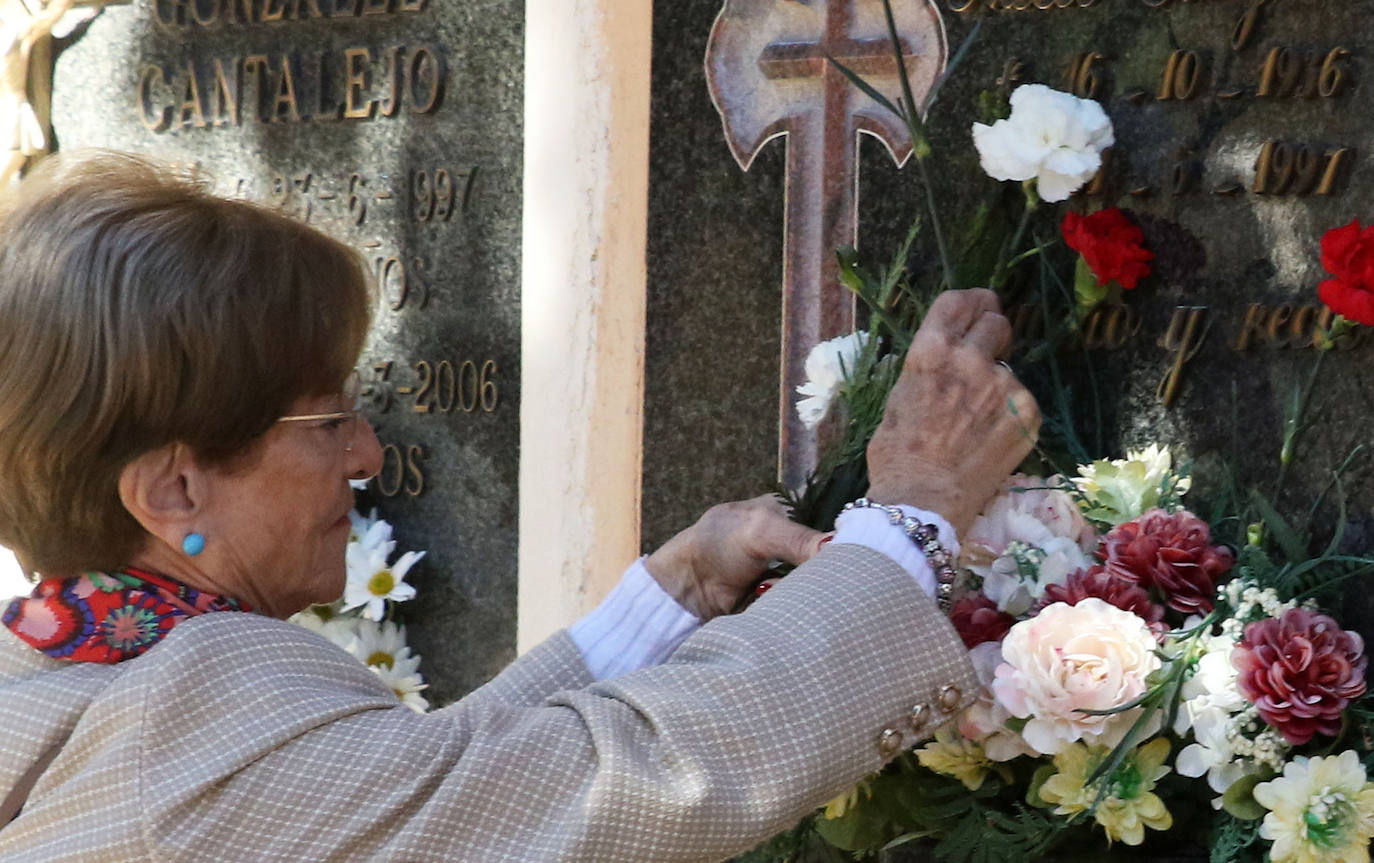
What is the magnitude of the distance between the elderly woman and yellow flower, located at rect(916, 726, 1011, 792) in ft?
1.08

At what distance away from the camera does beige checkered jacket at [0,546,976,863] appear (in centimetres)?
155

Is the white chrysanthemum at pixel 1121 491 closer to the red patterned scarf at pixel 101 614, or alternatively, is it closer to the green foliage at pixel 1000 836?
the green foliage at pixel 1000 836

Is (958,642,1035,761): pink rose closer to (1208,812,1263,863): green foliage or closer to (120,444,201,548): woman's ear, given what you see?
(1208,812,1263,863): green foliage

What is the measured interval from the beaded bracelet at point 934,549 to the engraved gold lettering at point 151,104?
2.00 m

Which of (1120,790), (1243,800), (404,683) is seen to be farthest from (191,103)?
(1243,800)

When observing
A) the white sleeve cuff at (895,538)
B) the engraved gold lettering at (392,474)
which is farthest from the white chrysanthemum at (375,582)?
the white sleeve cuff at (895,538)

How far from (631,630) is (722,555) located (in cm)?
15

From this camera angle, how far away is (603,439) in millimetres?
2850

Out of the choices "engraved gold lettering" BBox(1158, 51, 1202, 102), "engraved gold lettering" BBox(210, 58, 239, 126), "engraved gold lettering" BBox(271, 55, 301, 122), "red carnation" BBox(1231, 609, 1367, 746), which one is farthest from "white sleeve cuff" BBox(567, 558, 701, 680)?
"engraved gold lettering" BBox(210, 58, 239, 126)

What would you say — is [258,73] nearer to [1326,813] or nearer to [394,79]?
[394,79]

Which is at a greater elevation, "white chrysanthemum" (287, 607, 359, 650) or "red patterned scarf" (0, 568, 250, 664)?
"red patterned scarf" (0, 568, 250, 664)

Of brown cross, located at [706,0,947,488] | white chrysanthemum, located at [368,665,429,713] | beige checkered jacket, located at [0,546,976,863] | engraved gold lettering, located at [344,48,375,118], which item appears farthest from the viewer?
engraved gold lettering, located at [344,48,375,118]

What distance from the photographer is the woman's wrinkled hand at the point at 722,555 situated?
214 centimetres

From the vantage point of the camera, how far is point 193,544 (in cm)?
172
